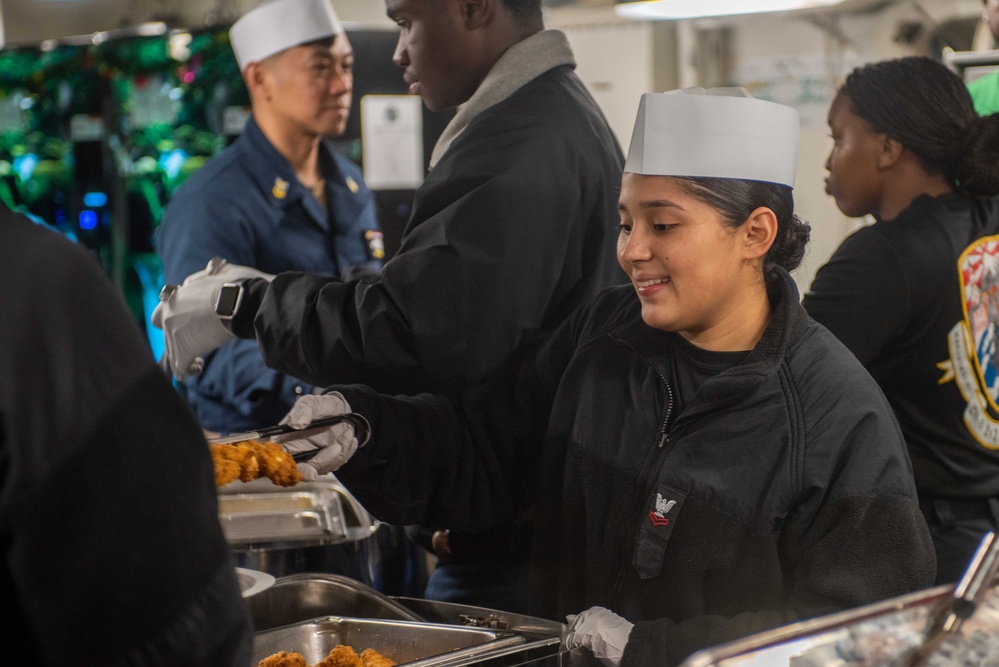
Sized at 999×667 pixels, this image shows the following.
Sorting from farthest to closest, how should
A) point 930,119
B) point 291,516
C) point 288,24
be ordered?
point 288,24 → point 291,516 → point 930,119

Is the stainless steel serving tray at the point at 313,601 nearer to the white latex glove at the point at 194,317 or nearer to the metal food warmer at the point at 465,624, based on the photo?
the metal food warmer at the point at 465,624

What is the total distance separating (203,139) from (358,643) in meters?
3.27

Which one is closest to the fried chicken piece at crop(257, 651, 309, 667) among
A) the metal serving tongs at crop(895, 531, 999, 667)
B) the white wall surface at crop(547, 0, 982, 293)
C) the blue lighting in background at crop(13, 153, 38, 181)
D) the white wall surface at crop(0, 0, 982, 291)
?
the metal serving tongs at crop(895, 531, 999, 667)

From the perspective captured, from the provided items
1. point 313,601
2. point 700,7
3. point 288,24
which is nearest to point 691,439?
point 313,601

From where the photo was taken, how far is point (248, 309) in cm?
193

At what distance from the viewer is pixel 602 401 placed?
5.38ft

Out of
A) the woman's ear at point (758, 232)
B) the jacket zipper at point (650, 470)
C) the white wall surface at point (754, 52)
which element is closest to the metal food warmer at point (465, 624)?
the jacket zipper at point (650, 470)

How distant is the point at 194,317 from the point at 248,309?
0.13 m

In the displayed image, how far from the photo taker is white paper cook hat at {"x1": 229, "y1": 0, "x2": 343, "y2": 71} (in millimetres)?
3006

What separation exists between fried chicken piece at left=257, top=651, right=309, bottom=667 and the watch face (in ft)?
1.94

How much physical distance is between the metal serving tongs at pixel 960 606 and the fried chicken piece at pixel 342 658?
86 cm

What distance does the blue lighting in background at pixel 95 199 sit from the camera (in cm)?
482

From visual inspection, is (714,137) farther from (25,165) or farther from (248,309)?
(25,165)

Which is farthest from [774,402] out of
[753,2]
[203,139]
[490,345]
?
[203,139]
